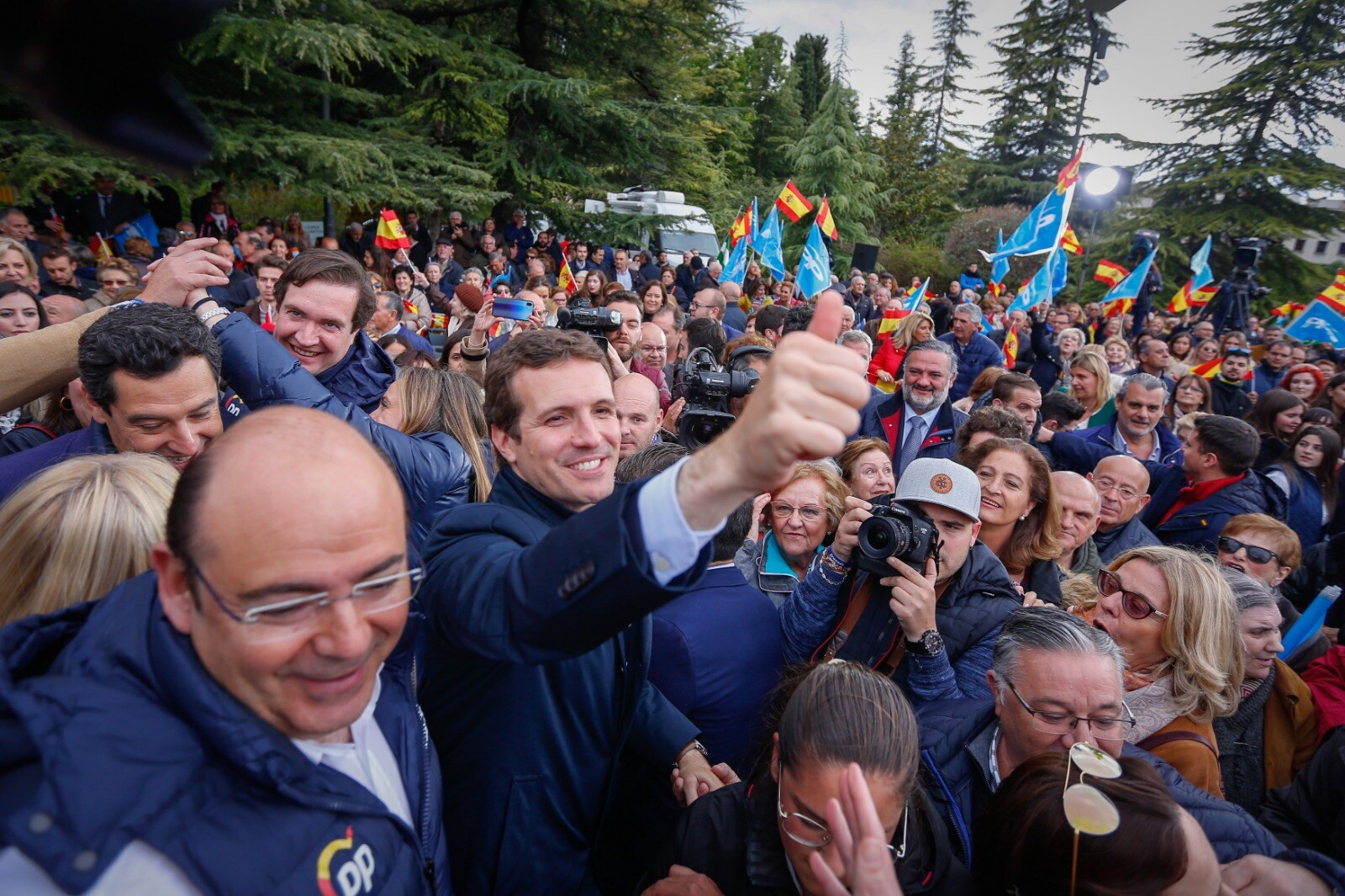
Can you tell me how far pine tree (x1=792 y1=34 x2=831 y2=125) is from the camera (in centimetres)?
3775

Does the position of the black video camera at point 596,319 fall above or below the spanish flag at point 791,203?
below

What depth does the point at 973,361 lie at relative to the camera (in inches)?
300

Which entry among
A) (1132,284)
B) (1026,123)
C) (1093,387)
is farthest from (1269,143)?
(1093,387)

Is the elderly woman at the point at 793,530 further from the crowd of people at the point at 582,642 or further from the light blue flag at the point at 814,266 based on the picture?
the light blue flag at the point at 814,266

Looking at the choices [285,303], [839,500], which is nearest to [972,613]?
[839,500]

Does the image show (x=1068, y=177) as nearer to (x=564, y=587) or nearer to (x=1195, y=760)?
(x=1195, y=760)

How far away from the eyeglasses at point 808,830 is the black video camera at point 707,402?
195 centimetres

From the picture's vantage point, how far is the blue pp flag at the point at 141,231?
9.48m

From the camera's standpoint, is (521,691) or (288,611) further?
(521,691)

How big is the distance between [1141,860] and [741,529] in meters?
1.51

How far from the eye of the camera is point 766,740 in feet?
→ 6.61

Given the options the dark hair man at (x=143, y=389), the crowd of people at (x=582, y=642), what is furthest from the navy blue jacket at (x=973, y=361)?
the dark hair man at (x=143, y=389)

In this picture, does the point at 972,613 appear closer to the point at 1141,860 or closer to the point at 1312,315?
the point at 1141,860

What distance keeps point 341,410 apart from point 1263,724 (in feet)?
11.4
